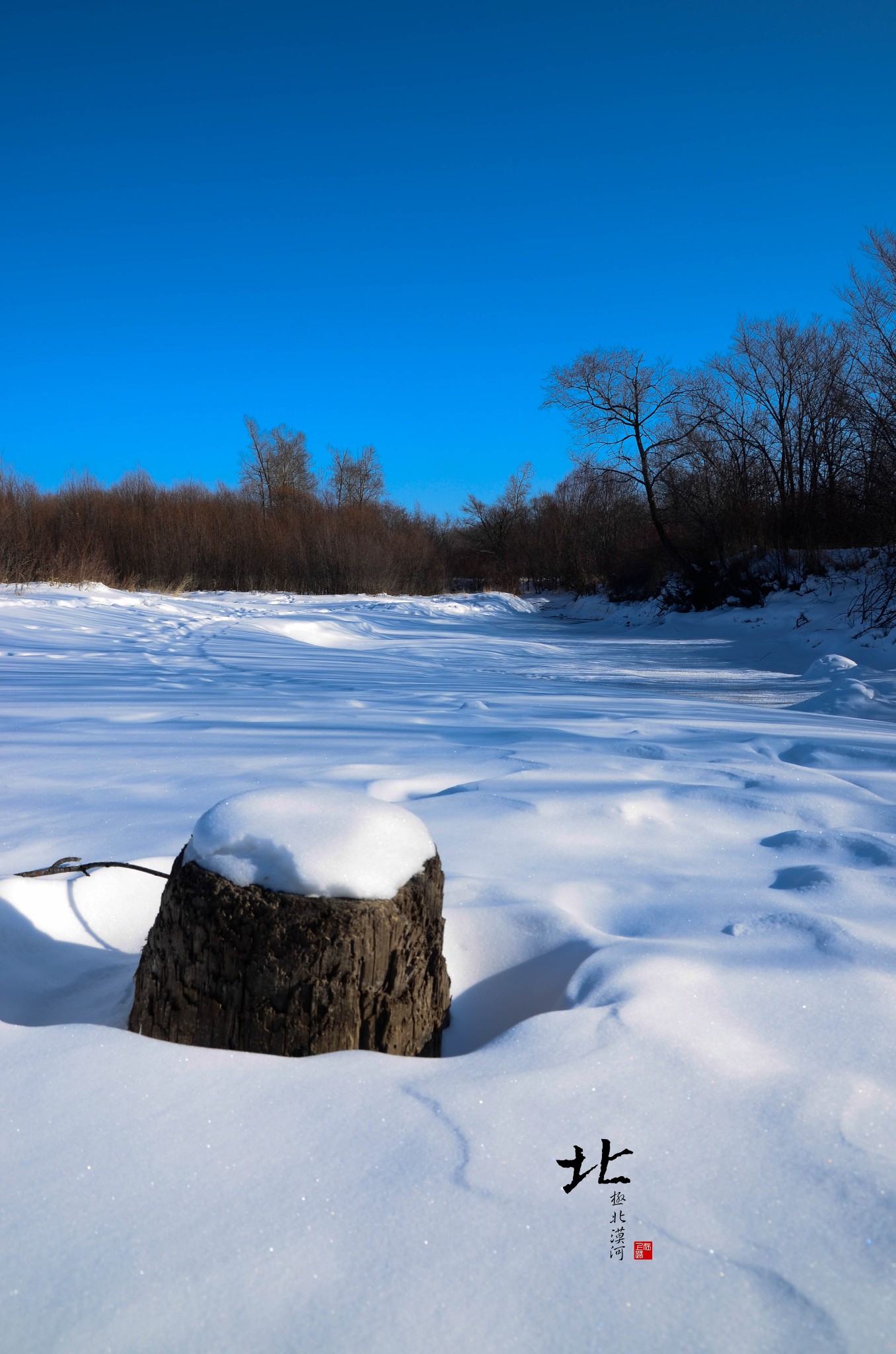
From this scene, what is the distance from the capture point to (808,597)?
37.6 feet

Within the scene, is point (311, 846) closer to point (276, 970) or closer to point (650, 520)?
point (276, 970)

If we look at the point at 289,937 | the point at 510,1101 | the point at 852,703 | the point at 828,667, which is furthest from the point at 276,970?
the point at 828,667

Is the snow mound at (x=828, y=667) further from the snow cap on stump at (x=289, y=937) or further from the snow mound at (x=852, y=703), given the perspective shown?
the snow cap on stump at (x=289, y=937)

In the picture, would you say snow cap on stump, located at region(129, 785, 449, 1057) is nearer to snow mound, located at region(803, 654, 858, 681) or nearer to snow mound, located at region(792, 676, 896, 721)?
snow mound, located at region(792, 676, 896, 721)

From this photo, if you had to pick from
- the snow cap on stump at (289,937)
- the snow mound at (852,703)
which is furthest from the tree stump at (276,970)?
the snow mound at (852,703)

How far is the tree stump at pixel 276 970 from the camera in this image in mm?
1079

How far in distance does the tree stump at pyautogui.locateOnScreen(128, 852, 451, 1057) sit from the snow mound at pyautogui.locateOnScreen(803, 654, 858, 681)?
664 cm

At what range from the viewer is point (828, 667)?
23.5 ft

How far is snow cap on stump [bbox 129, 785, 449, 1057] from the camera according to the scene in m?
1.08

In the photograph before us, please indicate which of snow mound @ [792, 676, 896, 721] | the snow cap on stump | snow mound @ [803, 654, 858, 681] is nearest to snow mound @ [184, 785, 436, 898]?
the snow cap on stump

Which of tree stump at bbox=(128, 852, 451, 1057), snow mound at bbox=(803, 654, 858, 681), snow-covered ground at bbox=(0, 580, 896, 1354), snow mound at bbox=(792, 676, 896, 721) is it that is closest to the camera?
snow-covered ground at bbox=(0, 580, 896, 1354)

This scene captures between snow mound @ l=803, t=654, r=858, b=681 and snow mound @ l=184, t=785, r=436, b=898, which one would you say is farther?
snow mound @ l=803, t=654, r=858, b=681

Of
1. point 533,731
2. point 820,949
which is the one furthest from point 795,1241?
point 533,731

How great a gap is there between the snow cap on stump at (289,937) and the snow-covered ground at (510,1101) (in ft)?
0.33
